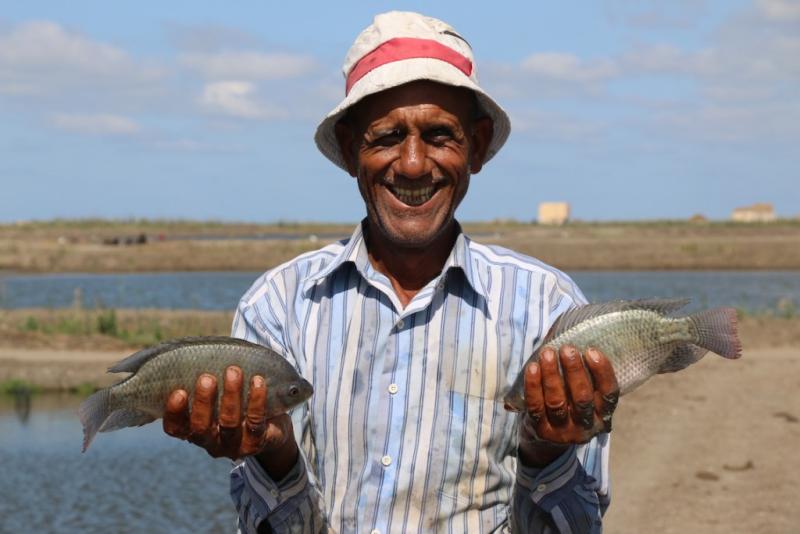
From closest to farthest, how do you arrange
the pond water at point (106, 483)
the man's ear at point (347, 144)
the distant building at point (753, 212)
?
the man's ear at point (347, 144) < the pond water at point (106, 483) < the distant building at point (753, 212)

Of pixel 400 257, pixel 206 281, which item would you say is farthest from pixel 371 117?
pixel 206 281

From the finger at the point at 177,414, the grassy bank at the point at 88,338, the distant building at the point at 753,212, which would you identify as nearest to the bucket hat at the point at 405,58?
Answer: the finger at the point at 177,414

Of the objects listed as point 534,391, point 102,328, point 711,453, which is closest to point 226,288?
point 102,328

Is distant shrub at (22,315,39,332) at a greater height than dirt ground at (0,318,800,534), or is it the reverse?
dirt ground at (0,318,800,534)

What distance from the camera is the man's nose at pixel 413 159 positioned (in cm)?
326

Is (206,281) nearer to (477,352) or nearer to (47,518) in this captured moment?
(47,518)

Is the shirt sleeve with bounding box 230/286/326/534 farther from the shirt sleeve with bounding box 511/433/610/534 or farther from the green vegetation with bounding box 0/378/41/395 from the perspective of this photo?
the green vegetation with bounding box 0/378/41/395

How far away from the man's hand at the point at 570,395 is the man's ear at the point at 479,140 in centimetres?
80

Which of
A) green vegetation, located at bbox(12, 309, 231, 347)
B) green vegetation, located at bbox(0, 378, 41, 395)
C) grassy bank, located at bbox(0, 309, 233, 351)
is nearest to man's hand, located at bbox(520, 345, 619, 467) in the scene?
green vegetation, located at bbox(0, 378, 41, 395)

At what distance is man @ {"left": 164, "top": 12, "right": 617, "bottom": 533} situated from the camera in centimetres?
314

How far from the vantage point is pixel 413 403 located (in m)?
3.20

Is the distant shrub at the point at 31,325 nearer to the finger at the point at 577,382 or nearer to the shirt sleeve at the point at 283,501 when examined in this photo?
the shirt sleeve at the point at 283,501

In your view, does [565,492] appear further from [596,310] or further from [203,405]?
[203,405]

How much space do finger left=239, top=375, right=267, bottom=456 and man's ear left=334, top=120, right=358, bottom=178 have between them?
871 mm
